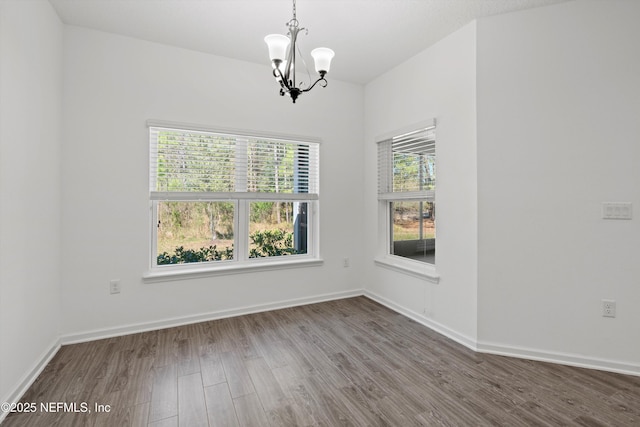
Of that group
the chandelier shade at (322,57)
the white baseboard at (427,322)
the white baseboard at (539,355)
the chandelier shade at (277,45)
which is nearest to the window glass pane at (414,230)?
the white baseboard at (427,322)

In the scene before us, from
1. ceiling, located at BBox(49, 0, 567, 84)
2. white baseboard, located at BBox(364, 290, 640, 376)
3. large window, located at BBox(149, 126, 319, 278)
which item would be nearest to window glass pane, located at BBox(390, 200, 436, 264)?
white baseboard, located at BBox(364, 290, 640, 376)

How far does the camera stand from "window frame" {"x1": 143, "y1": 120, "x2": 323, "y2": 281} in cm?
307

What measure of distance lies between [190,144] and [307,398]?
2.62m

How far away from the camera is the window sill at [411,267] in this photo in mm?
3102

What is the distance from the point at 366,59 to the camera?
3.38 metres

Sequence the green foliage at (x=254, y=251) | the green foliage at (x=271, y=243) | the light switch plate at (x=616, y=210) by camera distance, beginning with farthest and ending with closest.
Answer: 1. the green foliage at (x=271, y=243)
2. the green foliage at (x=254, y=251)
3. the light switch plate at (x=616, y=210)

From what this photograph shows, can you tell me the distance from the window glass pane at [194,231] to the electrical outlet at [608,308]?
3376 millimetres

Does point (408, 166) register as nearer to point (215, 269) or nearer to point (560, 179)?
point (560, 179)

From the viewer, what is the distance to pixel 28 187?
211cm

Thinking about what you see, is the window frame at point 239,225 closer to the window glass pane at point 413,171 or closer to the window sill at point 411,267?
the window sill at point 411,267

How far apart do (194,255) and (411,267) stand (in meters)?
2.43

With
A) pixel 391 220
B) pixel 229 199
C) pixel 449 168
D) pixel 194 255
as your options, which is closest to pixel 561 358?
pixel 449 168

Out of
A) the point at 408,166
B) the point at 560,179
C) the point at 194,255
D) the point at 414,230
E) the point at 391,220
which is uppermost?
the point at 408,166

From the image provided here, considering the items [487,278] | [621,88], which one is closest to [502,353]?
[487,278]
